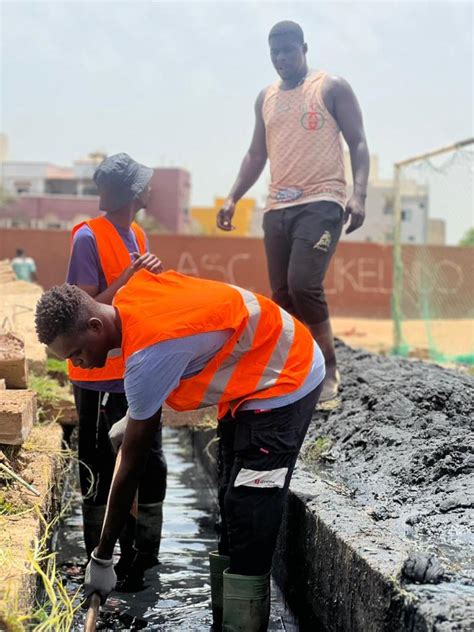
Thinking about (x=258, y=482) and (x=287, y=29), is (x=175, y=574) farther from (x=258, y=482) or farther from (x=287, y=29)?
(x=287, y=29)

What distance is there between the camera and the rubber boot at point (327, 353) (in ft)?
19.0

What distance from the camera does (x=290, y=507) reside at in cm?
429

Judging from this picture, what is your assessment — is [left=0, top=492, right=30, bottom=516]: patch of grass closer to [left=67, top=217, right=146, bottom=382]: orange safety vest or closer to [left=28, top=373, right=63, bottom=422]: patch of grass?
[left=67, top=217, right=146, bottom=382]: orange safety vest

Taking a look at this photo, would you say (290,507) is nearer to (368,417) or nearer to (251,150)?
(368,417)

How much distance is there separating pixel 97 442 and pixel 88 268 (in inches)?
36.6

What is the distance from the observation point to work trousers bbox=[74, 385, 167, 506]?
184 inches

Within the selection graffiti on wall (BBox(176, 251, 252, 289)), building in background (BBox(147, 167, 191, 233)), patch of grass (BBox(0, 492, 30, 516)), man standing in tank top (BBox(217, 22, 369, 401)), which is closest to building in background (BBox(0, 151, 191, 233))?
building in background (BBox(147, 167, 191, 233))

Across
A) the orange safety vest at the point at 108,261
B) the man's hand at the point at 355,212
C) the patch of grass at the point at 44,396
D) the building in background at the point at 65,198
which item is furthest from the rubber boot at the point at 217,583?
the building in background at the point at 65,198

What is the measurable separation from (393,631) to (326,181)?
344 cm

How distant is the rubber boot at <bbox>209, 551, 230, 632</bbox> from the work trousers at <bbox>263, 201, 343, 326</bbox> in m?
2.09

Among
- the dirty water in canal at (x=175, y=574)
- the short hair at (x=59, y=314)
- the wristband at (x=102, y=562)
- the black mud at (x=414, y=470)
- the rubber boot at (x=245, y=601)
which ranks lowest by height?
the dirty water in canal at (x=175, y=574)

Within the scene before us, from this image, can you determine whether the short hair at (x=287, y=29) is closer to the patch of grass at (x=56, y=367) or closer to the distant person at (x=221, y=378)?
the distant person at (x=221, y=378)

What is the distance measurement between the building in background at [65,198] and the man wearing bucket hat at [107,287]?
4531cm

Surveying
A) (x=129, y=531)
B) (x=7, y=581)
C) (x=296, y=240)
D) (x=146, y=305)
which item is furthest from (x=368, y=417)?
(x=7, y=581)
